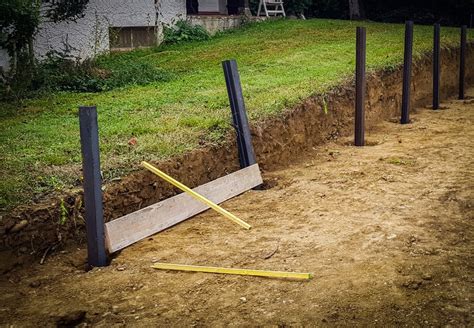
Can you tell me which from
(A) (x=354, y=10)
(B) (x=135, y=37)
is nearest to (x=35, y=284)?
(B) (x=135, y=37)

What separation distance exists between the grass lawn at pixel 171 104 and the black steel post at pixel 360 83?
88cm

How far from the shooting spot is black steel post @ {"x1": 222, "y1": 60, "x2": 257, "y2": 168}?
20.7ft

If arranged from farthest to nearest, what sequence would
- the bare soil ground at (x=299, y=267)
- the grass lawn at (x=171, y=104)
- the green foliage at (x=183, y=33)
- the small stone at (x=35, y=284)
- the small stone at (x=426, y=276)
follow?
1. the green foliage at (x=183, y=33)
2. the grass lawn at (x=171, y=104)
3. the small stone at (x=35, y=284)
4. the small stone at (x=426, y=276)
5. the bare soil ground at (x=299, y=267)

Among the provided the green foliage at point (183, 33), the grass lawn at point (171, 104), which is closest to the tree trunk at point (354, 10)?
the grass lawn at point (171, 104)

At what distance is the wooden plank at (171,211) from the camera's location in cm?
448

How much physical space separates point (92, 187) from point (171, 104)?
396cm

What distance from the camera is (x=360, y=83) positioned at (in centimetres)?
781

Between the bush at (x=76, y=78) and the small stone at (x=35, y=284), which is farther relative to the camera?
the bush at (x=76, y=78)

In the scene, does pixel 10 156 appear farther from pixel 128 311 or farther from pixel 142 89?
pixel 142 89

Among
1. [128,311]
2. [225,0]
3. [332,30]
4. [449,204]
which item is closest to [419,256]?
[449,204]

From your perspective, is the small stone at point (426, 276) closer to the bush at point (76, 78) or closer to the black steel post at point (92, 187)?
the black steel post at point (92, 187)

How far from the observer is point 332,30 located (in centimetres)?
1717

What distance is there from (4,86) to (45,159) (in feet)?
14.2

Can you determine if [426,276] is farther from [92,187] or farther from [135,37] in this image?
[135,37]
